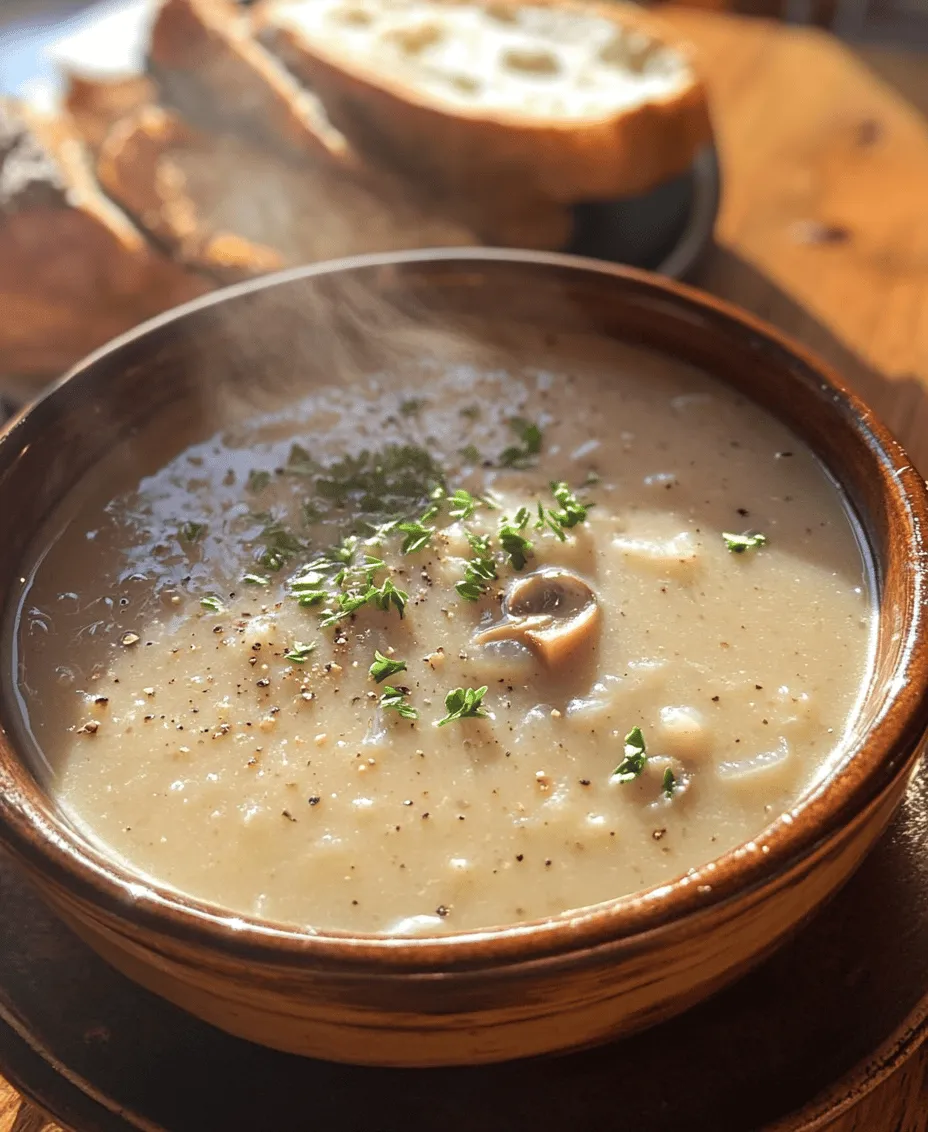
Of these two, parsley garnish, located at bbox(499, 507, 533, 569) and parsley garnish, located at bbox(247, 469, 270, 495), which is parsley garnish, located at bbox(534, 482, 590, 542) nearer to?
parsley garnish, located at bbox(499, 507, 533, 569)

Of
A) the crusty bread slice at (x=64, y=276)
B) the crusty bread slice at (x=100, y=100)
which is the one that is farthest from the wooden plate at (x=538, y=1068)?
the crusty bread slice at (x=100, y=100)

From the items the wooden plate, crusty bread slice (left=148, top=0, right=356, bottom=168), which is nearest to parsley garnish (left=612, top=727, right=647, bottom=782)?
the wooden plate

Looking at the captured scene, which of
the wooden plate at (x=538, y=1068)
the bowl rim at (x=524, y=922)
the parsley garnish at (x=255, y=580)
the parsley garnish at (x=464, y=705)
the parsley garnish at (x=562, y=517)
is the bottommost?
the wooden plate at (x=538, y=1068)

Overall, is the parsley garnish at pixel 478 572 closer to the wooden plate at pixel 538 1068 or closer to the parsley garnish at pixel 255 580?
the parsley garnish at pixel 255 580

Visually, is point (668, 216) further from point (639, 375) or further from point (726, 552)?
point (726, 552)

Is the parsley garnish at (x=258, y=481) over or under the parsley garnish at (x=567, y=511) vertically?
under

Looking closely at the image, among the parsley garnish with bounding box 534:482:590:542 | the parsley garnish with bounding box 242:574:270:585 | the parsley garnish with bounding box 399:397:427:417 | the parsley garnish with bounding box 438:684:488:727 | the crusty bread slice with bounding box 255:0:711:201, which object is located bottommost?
the parsley garnish with bounding box 242:574:270:585
